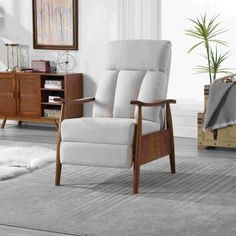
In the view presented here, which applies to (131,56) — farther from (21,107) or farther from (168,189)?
(21,107)

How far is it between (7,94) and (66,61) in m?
0.79

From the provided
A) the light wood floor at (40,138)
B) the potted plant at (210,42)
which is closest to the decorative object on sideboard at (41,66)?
the light wood floor at (40,138)

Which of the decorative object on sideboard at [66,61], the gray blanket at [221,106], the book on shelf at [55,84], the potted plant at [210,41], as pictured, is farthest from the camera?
the decorative object on sideboard at [66,61]

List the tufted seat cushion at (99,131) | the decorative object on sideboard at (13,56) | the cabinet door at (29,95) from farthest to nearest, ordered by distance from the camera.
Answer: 1. the decorative object on sideboard at (13,56)
2. the cabinet door at (29,95)
3. the tufted seat cushion at (99,131)

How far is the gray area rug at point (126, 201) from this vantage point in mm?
3377

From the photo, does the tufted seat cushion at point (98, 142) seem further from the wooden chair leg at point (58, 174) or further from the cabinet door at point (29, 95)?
the cabinet door at point (29, 95)

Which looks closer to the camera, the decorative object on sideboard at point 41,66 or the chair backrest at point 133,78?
the chair backrest at point 133,78

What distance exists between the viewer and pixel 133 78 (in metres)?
4.74

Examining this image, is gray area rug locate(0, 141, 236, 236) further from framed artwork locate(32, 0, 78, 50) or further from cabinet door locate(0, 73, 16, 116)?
framed artwork locate(32, 0, 78, 50)

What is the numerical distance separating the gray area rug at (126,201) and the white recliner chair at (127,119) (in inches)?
7.3

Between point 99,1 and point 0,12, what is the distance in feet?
4.45

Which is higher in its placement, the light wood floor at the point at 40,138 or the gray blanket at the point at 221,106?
the gray blanket at the point at 221,106

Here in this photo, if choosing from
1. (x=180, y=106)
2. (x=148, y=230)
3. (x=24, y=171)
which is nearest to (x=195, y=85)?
(x=180, y=106)

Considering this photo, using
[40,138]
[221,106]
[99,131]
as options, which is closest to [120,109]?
[99,131]
